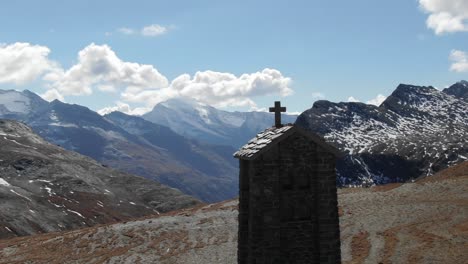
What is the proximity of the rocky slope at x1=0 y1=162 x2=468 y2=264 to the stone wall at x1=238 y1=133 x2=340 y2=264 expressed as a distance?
1955 centimetres

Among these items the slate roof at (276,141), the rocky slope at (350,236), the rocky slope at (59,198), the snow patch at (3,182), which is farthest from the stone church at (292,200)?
the snow patch at (3,182)

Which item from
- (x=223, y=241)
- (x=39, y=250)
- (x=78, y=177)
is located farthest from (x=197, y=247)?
(x=78, y=177)

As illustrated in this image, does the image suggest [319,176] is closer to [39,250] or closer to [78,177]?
[39,250]

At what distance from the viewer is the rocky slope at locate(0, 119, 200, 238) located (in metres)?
124

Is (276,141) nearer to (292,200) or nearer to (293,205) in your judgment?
(292,200)

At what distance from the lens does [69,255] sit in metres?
46.5

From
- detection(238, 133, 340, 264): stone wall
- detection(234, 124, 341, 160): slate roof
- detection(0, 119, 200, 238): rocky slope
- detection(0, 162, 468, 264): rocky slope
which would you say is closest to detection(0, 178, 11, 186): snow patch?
detection(0, 119, 200, 238): rocky slope

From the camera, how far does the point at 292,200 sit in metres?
16.9

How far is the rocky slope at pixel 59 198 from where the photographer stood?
124062mm

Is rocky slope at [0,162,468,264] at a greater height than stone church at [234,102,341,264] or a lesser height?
lesser

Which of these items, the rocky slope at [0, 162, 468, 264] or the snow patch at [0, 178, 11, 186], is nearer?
the rocky slope at [0, 162, 468, 264]

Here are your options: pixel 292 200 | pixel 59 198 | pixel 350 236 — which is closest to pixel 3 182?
pixel 59 198

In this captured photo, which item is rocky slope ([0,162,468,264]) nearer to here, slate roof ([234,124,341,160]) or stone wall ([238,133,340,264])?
stone wall ([238,133,340,264])

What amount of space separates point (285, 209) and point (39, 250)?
4288cm
